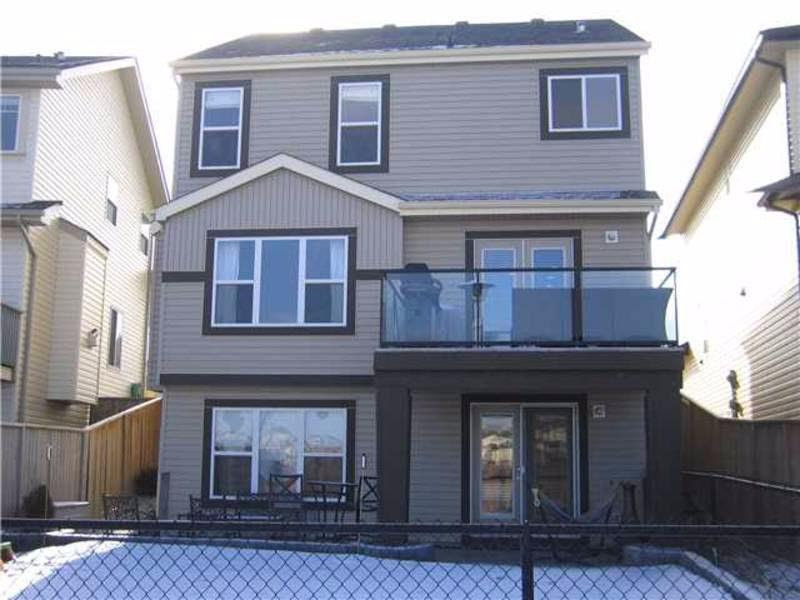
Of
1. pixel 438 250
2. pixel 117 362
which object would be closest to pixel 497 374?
pixel 438 250

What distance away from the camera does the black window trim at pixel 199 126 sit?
17156 mm

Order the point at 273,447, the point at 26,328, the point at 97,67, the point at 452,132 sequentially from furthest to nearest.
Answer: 1. the point at 97,67
2. the point at 26,328
3. the point at 452,132
4. the point at 273,447

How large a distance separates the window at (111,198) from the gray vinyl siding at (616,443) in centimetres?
1306

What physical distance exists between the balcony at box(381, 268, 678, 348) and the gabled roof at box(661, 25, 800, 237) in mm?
3163

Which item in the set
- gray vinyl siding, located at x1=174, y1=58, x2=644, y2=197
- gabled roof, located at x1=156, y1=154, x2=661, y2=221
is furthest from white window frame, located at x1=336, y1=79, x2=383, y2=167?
gabled roof, located at x1=156, y1=154, x2=661, y2=221

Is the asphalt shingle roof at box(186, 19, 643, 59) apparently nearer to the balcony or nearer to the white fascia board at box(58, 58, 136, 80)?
the white fascia board at box(58, 58, 136, 80)

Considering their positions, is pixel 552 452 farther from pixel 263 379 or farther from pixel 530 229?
pixel 263 379

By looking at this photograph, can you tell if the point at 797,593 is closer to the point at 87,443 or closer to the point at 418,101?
the point at 418,101

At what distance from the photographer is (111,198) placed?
75.5ft

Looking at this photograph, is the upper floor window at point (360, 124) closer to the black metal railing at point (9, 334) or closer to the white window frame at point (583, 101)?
the white window frame at point (583, 101)

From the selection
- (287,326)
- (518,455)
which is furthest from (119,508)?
(518,455)

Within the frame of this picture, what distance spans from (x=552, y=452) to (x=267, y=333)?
16.5 ft

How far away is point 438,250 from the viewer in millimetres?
16109

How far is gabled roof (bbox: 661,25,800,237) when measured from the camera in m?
13.9
